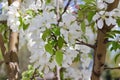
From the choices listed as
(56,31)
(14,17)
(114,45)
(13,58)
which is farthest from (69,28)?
(13,58)

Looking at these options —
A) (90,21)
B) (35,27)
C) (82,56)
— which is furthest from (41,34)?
(82,56)

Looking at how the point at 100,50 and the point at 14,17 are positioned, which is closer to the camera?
the point at 100,50

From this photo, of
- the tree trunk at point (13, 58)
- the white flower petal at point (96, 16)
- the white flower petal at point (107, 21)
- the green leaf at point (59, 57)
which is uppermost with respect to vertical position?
the white flower petal at point (96, 16)

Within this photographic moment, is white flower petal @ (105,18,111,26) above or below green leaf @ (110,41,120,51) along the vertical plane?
above

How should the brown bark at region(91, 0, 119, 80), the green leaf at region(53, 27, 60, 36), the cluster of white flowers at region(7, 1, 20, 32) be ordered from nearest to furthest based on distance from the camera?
the green leaf at region(53, 27, 60, 36), the brown bark at region(91, 0, 119, 80), the cluster of white flowers at region(7, 1, 20, 32)

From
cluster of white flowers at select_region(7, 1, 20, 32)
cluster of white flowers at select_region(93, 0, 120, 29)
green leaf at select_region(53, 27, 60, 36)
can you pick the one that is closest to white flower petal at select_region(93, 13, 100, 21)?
cluster of white flowers at select_region(93, 0, 120, 29)

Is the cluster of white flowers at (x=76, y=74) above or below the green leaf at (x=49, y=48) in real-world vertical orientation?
below

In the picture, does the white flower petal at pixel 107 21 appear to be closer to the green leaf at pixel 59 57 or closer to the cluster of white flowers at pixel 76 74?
the green leaf at pixel 59 57

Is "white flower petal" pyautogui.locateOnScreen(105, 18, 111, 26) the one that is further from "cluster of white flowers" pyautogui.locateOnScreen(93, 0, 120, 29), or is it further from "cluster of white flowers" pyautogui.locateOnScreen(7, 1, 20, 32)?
"cluster of white flowers" pyautogui.locateOnScreen(7, 1, 20, 32)

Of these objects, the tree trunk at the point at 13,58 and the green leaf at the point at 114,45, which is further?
the tree trunk at the point at 13,58

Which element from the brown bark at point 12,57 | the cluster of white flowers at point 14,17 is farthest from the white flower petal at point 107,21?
the brown bark at point 12,57

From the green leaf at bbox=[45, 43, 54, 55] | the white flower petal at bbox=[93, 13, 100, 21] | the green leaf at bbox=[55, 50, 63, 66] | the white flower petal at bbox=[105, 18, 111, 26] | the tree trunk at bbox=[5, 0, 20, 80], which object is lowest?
the tree trunk at bbox=[5, 0, 20, 80]

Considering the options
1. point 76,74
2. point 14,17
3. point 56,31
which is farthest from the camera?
point 76,74

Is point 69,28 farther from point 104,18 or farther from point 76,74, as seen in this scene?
point 76,74
